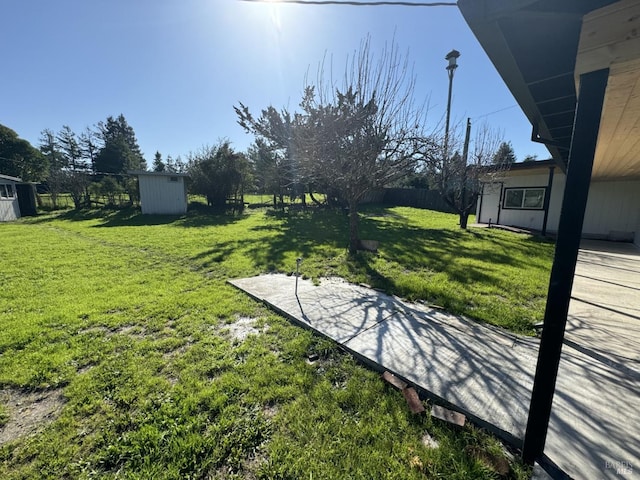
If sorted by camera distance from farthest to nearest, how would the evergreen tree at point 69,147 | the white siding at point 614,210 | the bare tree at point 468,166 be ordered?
the evergreen tree at point 69,147 → the bare tree at point 468,166 → the white siding at point 614,210

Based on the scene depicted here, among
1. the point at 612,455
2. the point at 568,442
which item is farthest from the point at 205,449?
the point at 612,455

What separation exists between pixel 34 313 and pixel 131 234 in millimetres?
6990

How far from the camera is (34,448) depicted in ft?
4.99

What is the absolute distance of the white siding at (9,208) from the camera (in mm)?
13721

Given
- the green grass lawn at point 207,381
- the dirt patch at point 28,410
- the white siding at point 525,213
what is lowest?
the dirt patch at point 28,410

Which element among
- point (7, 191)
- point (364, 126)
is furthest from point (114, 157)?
point (364, 126)

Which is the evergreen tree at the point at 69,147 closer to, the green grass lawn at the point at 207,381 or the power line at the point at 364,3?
the green grass lawn at the point at 207,381

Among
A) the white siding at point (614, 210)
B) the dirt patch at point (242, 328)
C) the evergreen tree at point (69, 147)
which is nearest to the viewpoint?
the dirt patch at point (242, 328)

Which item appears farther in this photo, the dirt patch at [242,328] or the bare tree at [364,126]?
the bare tree at [364,126]

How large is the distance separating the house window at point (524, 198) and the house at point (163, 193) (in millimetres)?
17723

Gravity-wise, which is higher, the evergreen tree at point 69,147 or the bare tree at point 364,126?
the evergreen tree at point 69,147


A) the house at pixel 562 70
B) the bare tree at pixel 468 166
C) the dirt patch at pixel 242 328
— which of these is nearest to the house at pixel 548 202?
the bare tree at pixel 468 166

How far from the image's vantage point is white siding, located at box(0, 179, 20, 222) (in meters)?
13.7

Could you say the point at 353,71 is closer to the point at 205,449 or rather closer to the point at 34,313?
the point at 205,449
